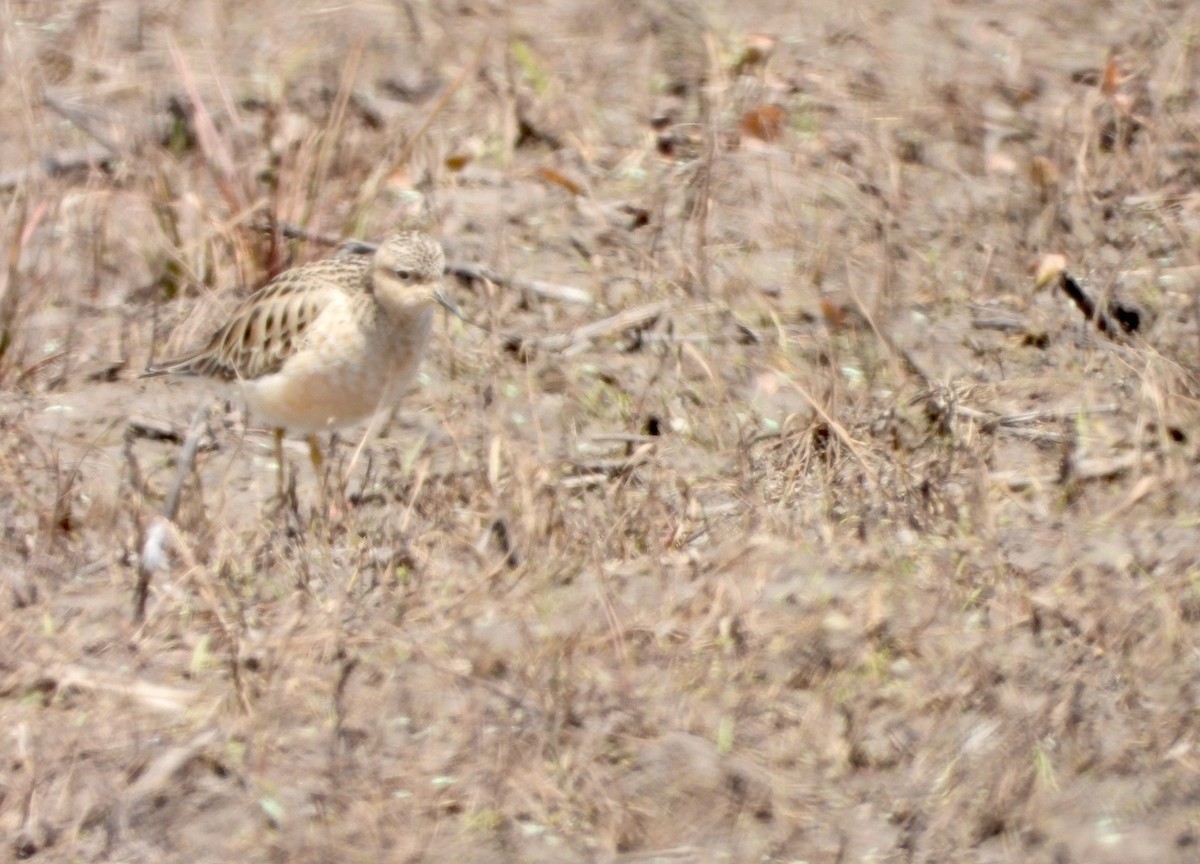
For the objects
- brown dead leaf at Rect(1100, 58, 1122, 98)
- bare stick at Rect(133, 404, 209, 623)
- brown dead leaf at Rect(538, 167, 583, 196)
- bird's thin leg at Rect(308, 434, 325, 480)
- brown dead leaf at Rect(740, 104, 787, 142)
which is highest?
brown dead leaf at Rect(1100, 58, 1122, 98)

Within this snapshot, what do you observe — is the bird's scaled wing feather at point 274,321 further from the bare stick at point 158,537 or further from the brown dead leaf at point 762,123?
the brown dead leaf at point 762,123

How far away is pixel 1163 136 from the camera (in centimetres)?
875

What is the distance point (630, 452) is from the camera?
6965 mm

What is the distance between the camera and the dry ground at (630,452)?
488 cm

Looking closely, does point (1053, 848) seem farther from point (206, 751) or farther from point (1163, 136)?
point (1163, 136)

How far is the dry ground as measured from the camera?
4.88 metres

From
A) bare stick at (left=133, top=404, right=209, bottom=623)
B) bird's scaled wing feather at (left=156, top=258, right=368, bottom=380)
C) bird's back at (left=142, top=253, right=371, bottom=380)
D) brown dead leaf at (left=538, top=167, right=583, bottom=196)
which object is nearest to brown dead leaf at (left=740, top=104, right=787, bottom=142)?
brown dead leaf at (left=538, top=167, right=583, bottom=196)

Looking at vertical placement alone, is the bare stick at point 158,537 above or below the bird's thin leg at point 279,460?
above

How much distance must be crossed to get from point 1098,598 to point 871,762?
0.95 m

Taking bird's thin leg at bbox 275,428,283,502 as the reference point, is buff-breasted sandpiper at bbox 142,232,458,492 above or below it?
above

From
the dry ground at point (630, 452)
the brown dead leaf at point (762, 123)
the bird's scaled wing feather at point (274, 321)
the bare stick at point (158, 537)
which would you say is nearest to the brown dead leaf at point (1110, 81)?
the dry ground at point (630, 452)

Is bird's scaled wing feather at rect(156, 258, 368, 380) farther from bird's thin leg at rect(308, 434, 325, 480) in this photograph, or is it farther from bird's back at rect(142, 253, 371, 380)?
bird's thin leg at rect(308, 434, 325, 480)

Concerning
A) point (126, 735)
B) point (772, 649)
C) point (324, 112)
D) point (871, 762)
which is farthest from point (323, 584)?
point (324, 112)

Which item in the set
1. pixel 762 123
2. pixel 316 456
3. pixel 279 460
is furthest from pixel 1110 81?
pixel 279 460
